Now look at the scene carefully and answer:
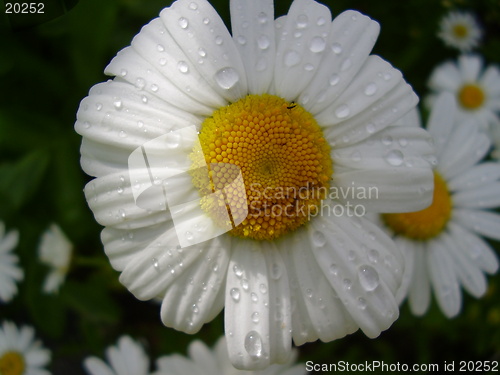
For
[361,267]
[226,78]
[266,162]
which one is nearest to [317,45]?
[226,78]

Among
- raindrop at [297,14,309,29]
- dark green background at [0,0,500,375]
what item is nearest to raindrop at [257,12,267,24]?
raindrop at [297,14,309,29]

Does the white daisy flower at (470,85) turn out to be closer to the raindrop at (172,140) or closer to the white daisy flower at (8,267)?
the raindrop at (172,140)

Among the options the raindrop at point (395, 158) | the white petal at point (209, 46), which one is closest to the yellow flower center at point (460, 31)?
the raindrop at point (395, 158)

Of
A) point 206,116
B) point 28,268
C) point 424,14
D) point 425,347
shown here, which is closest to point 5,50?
point 28,268

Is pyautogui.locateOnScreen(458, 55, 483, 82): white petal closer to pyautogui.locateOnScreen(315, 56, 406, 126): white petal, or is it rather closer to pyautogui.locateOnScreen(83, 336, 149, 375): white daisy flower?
pyautogui.locateOnScreen(315, 56, 406, 126): white petal

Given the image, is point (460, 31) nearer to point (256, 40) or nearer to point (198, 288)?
point (256, 40)

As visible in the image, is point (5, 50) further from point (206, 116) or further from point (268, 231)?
point (268, 231)

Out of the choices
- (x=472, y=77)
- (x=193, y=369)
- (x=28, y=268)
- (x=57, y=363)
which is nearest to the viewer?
(x=193, y=369)
